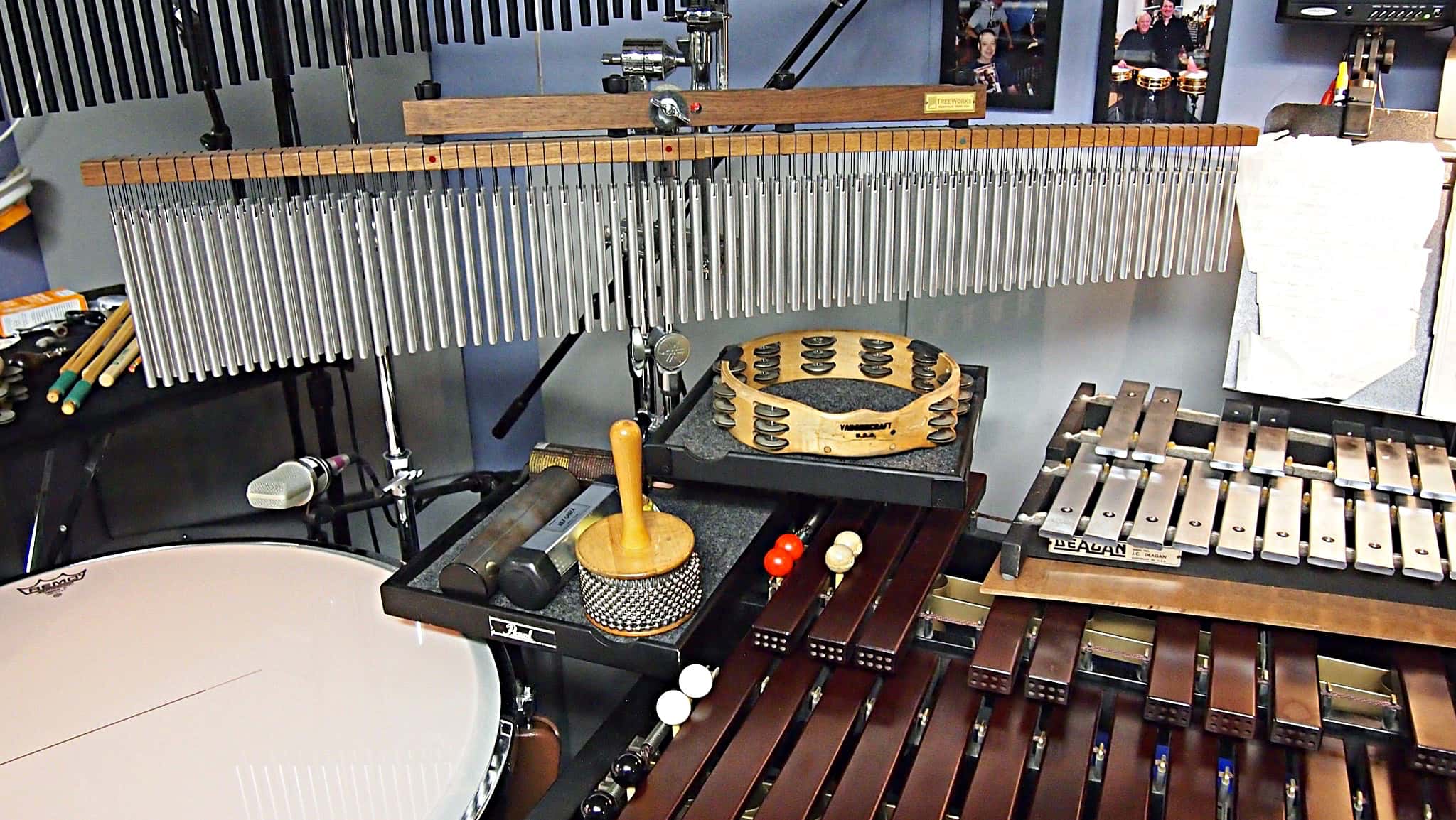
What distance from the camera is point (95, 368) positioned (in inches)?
69.5

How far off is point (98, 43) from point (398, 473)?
78cm

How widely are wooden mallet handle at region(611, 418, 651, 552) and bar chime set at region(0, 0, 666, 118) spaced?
0.74 metres

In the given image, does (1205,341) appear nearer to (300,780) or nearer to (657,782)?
(657,782)

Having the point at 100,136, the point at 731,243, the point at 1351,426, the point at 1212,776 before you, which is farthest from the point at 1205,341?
the point at 100,136

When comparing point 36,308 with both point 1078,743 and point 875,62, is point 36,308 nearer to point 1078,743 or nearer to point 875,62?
point 875,62

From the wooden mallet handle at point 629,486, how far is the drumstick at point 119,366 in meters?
0.91

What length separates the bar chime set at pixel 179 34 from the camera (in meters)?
1.55

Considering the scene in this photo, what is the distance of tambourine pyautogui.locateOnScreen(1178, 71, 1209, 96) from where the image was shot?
202 cm

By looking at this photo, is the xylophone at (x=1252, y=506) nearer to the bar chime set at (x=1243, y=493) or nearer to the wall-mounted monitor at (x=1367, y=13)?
the bar chime set at (x=1243, y=493)

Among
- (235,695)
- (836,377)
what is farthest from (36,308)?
(836,377)

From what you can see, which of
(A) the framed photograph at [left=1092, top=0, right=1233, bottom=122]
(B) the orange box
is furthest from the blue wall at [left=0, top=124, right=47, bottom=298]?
(A) the framed photograph at [left=1092, top=0, right=1233, bottom=122]

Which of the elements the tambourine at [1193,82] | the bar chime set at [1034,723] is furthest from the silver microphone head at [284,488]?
the tambourine at [1193,82]

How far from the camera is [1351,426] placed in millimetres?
1756

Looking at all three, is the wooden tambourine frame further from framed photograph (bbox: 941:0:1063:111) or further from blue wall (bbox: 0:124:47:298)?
blue wall (bbox: 0:124:47:298)
